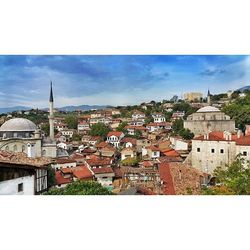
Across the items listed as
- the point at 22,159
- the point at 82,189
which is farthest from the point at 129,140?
the point at 22,159

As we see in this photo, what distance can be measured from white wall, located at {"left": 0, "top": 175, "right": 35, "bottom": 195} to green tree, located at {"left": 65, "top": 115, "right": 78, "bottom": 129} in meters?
0.82

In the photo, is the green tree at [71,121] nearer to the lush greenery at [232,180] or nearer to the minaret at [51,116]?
the minaret at [51,116]

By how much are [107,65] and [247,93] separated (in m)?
1.85

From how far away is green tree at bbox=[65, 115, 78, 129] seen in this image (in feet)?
16.9

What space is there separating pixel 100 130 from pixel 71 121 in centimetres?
40

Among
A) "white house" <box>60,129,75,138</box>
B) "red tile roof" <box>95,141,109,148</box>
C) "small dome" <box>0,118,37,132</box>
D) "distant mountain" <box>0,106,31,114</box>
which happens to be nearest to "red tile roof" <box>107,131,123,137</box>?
"red tile roof" <box>95,141,109,148</box>

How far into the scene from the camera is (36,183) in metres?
5.00

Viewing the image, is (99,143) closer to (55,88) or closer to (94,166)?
(94,166)

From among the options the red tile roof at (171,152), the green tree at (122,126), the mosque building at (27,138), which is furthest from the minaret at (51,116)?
the red tile roof at (171,152)

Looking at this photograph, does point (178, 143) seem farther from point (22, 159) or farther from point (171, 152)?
point (22, 159)

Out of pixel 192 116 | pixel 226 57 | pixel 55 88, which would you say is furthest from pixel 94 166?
pixel 226 57

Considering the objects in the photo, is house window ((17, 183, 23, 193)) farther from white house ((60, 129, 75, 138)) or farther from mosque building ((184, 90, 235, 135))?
mosque building ((184, 90, 235, 135))

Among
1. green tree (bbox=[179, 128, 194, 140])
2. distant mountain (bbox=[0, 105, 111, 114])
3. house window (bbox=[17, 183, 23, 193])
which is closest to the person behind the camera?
house window (bbox=[17, 183, 23, 193])

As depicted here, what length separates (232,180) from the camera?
16.5ft
